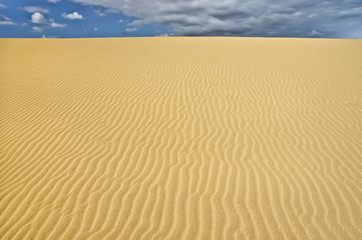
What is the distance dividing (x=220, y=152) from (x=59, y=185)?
120 inches

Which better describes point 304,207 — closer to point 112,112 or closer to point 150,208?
point 150,208

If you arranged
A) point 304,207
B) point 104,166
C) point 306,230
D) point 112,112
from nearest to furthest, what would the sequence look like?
1. point 306,230
2. point 304,207
3. point 104,166
4. point 112,112

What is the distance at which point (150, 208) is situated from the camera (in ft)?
12.1

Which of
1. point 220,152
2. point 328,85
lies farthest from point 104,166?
point 328,85

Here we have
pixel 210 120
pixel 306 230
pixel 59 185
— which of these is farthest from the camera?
pixel 210 120

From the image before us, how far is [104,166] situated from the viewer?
475 cm

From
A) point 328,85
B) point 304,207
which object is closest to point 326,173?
point 304,207

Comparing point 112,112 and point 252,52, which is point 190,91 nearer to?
point 112,112

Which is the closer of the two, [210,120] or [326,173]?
[326,173]

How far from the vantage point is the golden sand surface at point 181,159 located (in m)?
3.44

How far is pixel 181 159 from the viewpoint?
498 cm

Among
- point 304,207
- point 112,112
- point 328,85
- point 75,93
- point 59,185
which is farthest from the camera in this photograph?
point 328,85

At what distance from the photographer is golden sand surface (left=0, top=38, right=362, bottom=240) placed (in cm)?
344

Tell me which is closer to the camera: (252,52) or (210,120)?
(210,120)
